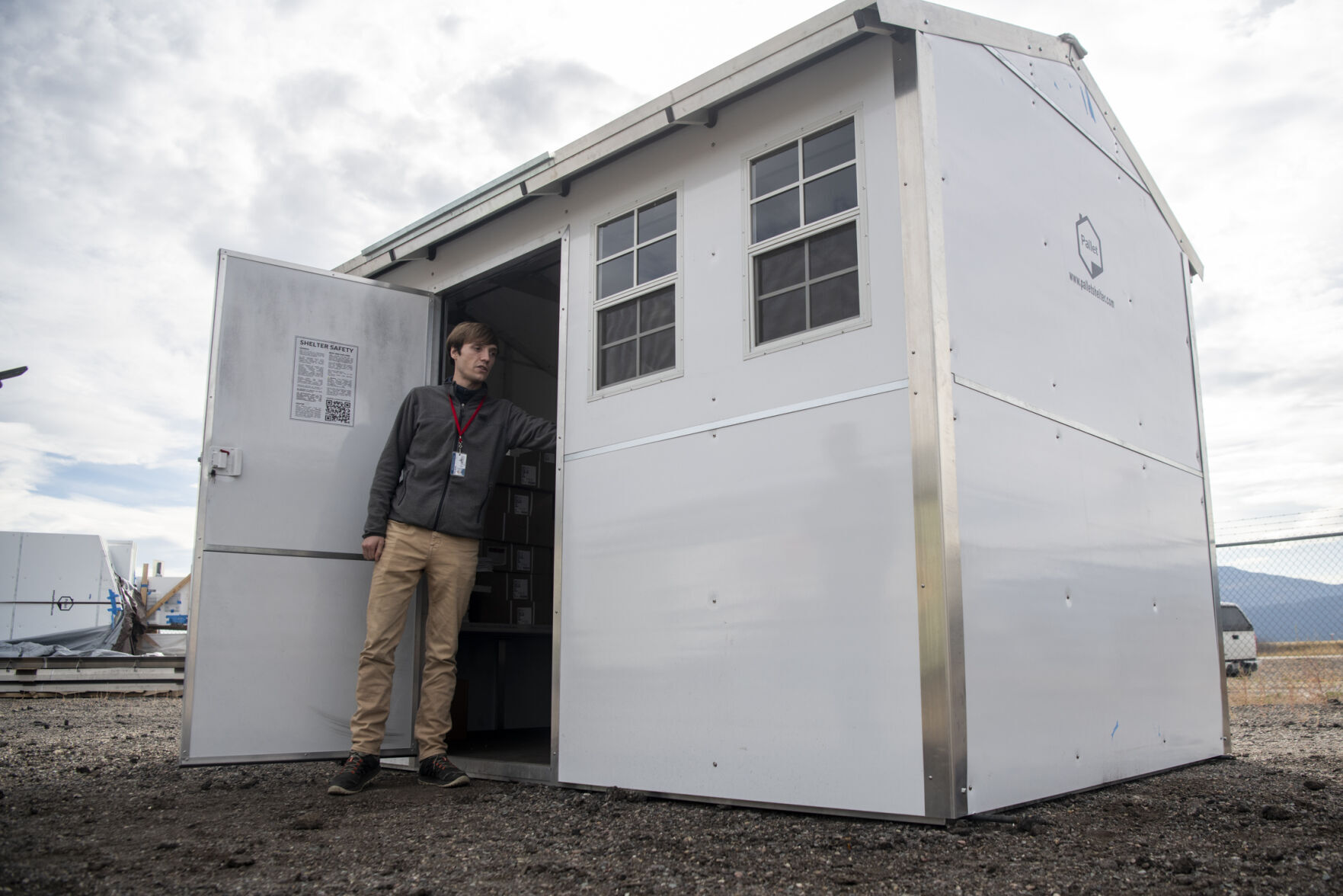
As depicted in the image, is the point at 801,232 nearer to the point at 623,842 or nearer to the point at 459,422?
the point at 459,422

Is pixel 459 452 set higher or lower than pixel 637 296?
lower

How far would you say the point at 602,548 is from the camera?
391 cm

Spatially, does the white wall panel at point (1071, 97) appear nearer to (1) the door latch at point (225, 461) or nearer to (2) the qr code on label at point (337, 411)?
(2) the qr code on label at point (337, 411)

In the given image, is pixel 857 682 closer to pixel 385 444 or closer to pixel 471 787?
pixel 471 787

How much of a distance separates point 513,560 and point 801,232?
317cm

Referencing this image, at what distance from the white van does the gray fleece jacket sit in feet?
41.2

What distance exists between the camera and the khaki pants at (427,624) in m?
4.20

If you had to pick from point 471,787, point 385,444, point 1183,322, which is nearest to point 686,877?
point 471,787

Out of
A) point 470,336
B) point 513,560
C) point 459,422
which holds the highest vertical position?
point 470,336

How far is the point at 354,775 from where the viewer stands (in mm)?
3996

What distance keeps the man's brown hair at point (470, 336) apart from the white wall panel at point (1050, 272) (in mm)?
2228

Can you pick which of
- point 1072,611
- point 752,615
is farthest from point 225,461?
point 1072,611

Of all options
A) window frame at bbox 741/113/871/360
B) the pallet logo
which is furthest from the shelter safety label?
the pallet logo

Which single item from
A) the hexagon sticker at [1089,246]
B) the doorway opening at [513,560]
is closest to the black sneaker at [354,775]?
the doorway opening at [513,560]
